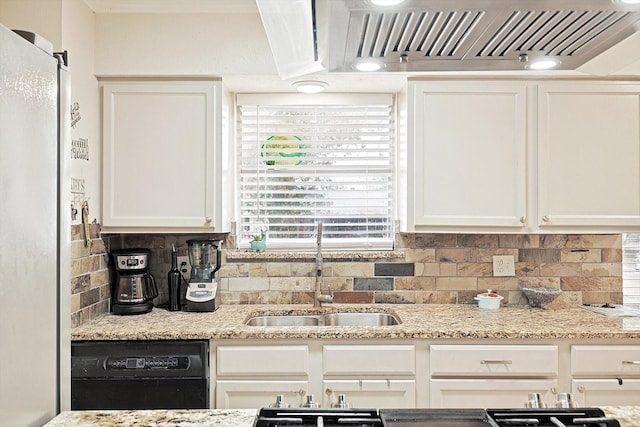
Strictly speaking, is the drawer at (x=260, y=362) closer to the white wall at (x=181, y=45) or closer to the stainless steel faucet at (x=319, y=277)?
the stainless steel faucet at (x=319, y=277)

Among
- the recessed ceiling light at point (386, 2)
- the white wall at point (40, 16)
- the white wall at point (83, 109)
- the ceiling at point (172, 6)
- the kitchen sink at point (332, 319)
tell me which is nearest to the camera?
the recessed ceiling light at point (386, 2)

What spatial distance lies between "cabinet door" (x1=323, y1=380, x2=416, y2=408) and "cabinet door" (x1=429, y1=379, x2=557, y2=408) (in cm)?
11

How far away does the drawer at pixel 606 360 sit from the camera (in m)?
2.34

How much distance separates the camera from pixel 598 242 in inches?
118

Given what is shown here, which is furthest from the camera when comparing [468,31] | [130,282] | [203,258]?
[203,258]

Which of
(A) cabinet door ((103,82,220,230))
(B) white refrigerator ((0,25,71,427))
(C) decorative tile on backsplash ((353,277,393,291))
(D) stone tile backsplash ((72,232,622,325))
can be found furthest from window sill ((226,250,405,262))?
(B) white refrigerator ((0,25,71,427))

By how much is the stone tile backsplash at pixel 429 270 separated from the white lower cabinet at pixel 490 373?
67cm

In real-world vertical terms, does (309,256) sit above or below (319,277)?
above

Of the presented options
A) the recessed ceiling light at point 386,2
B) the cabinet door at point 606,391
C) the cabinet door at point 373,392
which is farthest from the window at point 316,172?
the recessed ceiling light at point 386,2

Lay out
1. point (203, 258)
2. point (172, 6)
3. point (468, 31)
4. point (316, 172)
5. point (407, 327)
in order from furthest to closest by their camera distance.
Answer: point (316, 172) → point (203, 258) → point (172, 6) → point (407, 327) → point (468, 31)

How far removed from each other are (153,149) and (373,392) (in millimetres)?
1592

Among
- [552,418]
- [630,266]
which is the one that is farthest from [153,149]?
[630,266]

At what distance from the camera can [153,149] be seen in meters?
2.66

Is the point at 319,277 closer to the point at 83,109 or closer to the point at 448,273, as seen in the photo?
the point at 448,273
